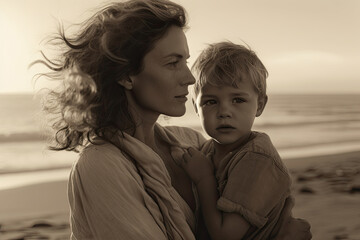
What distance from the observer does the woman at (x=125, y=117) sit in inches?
73.8

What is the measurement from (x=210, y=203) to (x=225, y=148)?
0.34 m

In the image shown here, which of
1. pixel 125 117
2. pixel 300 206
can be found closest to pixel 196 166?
pixel 125 117

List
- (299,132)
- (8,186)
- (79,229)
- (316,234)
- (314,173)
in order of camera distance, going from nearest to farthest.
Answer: (79,229) < (316,234) < (8,186) < (314,173) < (299,132)

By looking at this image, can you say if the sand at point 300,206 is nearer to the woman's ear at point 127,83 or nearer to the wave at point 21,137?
the woman's ear at point 127,83

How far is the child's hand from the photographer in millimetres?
2207

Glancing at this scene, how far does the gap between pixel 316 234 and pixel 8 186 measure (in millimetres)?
4159

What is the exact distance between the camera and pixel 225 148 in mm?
2381

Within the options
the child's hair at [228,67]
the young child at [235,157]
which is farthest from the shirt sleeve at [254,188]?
the child's hair at [228,67]

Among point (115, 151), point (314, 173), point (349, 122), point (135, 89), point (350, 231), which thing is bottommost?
point (349, 122)

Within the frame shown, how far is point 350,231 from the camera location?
17.2 feet

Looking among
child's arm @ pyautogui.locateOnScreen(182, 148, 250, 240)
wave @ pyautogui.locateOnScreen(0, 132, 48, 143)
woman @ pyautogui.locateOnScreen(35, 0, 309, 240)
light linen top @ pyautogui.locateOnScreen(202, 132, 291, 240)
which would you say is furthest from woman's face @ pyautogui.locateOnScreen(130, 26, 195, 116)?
wave @ pyautogui.locateOnScreen(0, 132, 48, 143)

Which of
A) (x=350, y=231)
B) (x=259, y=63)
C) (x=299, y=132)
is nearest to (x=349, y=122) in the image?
(x=299, y=132)

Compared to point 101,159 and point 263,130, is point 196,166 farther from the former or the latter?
point 263,130

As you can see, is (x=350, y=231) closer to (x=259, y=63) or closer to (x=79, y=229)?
(x=259, y=63)
